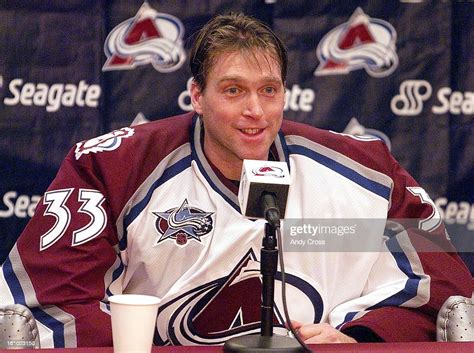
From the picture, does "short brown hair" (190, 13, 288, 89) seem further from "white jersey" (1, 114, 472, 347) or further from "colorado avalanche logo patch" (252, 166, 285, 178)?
"colorado avalanche logo patch" (252, 166, 285, 178)

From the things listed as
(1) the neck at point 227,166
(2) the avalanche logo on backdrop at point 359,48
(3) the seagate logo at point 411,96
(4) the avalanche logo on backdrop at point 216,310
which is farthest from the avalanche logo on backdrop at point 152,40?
(4) the avalanche logo on backdrop at point 216,310

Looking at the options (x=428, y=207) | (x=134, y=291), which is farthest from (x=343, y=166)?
(x=134, y=291)

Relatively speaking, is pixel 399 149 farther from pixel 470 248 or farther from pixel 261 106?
pixel 261 106

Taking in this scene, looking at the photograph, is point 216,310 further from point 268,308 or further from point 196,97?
point 268,308

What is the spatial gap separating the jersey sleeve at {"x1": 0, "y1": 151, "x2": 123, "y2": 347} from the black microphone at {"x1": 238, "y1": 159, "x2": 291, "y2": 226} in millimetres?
652

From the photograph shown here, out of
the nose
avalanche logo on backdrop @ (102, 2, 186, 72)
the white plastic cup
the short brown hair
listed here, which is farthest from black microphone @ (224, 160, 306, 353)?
avalanche logo on backdrop @ (102, 2, 186, 72)

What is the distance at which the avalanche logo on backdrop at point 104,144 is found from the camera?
8.66ft

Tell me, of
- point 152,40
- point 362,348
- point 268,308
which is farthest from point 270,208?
point 152,40

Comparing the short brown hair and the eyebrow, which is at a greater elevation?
the short brown hair

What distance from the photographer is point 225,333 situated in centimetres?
260

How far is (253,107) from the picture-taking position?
8.43ft

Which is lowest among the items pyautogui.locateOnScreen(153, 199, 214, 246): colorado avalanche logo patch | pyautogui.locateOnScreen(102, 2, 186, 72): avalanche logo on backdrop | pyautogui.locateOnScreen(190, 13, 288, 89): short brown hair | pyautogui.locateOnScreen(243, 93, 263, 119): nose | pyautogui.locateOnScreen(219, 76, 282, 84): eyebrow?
pyautogui.locateOnScreen(153, 199, 214, 246): colorado avalanche logo patch

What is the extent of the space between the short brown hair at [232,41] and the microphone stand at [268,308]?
891mm

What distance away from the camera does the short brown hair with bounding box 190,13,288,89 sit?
8.60 ft
